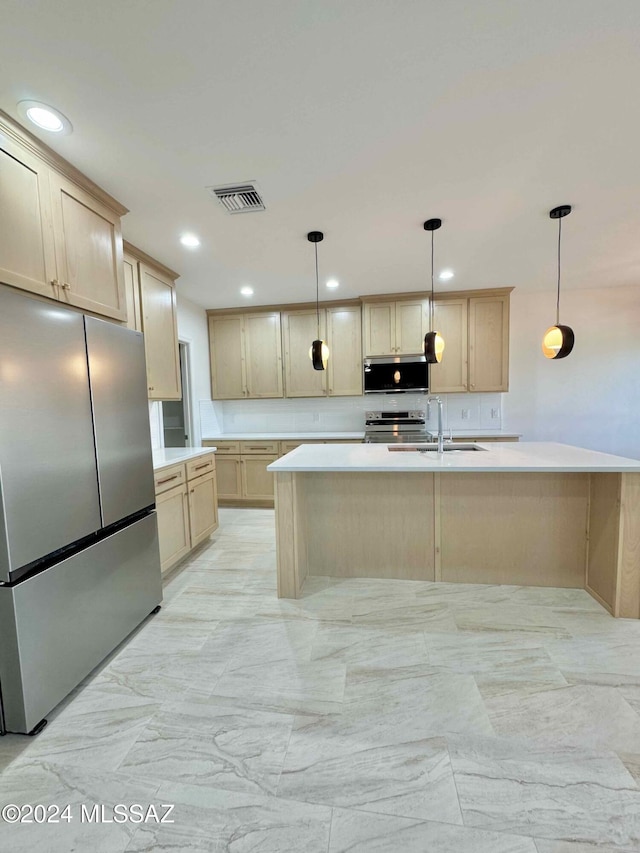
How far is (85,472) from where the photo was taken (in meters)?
1.74

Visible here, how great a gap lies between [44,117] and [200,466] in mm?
2418

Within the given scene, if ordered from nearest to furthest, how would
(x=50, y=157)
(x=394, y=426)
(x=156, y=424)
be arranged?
1. (x=50, y=157)
2. (x=156, y=424)
3. (x=394, y=426)

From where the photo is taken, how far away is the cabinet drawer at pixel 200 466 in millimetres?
3070

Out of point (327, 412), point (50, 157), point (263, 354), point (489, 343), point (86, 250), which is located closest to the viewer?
point (50, 157)

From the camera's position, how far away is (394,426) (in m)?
4.64

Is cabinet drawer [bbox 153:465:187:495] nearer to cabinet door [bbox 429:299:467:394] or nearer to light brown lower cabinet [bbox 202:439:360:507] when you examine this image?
light brown lower cabinet [bbox 202:439:360:507]

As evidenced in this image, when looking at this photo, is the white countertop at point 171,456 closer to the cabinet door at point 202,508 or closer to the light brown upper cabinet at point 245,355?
the cabinet door at point 202,508

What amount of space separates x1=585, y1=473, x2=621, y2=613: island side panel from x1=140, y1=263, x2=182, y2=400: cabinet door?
329cm

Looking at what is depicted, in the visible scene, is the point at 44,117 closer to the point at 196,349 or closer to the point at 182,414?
the point at 196,349

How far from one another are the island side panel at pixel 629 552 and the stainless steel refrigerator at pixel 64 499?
9.37 ft

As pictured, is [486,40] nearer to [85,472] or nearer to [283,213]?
[283,213]

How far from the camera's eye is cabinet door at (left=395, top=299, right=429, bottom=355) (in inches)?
170

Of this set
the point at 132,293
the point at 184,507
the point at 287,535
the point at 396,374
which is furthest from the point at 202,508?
the point at 396,374

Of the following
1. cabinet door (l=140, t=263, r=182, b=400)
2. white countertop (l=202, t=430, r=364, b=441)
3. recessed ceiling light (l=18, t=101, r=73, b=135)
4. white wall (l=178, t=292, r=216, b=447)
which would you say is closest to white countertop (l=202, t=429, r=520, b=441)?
white countertop (l=202, t=430, r=364, b=441)
